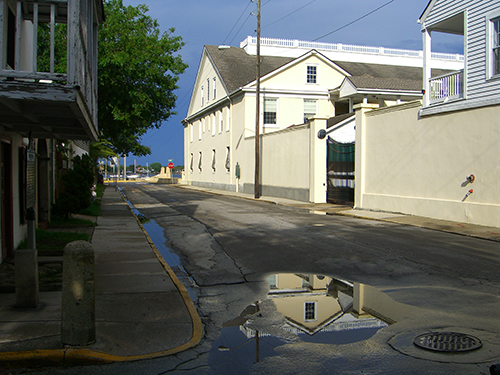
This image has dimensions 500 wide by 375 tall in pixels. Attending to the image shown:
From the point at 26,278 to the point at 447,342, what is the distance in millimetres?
4847

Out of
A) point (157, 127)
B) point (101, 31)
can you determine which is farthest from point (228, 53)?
point (101, 31)

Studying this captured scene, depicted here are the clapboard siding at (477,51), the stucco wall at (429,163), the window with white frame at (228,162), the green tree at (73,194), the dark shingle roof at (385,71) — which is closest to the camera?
the stucco wall at (429,163)

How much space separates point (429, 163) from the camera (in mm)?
15602

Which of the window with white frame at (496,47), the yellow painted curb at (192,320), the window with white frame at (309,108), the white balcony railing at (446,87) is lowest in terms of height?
the yellow painted curb at (192,320)

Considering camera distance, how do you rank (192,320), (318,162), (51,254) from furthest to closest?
(318,162) → (51,254) → (192,320)

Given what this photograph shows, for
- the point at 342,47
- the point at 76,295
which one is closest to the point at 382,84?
the point at 342,47

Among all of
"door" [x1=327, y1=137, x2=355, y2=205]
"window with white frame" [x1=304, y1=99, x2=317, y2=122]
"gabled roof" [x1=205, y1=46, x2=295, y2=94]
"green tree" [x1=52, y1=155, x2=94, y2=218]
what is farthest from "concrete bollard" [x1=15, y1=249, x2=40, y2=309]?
"window with white frame" [x1=304, y1=99, x2=317, y2=122]

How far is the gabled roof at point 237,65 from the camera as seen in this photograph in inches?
1458

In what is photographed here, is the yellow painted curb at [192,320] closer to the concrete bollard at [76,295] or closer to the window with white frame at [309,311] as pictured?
the concrete bollard at [76,295]

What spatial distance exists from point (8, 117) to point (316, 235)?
7.53 m

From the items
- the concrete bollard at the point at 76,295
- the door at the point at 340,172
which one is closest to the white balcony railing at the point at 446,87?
the door at the point at 340,172

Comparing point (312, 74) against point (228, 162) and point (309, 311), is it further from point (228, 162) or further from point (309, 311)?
point (309, 311)

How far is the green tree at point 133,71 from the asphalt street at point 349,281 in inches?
468

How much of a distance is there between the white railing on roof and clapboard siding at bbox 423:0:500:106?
30.4m
